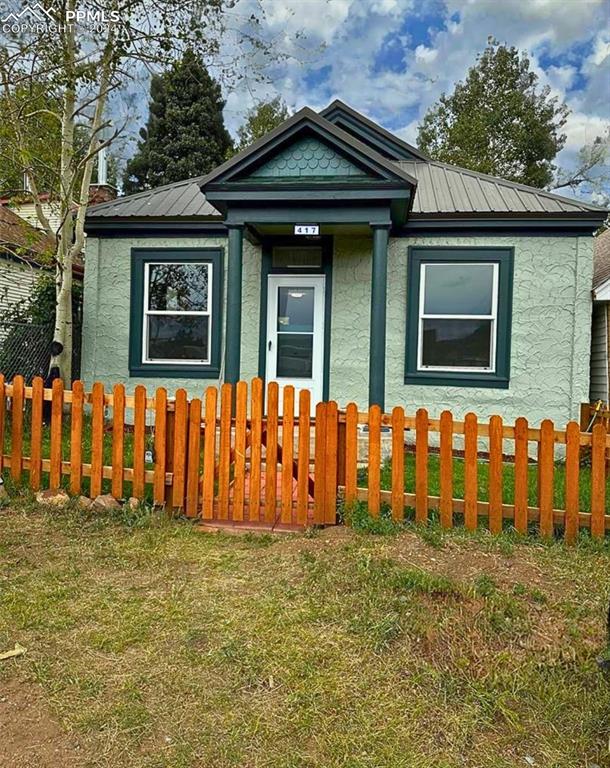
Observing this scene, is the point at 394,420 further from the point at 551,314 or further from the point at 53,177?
the point at 53,177

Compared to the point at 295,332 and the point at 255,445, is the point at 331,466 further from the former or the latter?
the point at 295,332

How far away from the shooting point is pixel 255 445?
15.3 ft

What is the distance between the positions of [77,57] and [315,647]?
8802mm

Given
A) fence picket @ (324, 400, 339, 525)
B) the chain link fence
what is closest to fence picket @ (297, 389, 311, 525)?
fence picket @ (324, 400, 339, 525)

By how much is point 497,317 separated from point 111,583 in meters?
6.62

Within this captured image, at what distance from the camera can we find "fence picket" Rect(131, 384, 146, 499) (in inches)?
184

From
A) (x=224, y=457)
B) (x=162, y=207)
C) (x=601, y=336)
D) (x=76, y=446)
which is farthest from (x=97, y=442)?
(x=601, y=336)

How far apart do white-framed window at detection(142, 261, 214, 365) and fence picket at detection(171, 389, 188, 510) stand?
425cm

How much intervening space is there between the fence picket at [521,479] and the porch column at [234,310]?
4186 millimetres

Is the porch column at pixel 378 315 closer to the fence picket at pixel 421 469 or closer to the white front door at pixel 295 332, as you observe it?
the white front door at pixel 295 332

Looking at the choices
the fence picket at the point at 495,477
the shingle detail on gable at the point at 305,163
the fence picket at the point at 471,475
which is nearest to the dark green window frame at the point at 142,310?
the shingle detail on gable at the point at 305,163

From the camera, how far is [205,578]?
3590 mm

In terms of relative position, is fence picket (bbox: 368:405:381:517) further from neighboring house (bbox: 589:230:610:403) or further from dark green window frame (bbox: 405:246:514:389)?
neighboring house (bbox: 589:230:610:403)

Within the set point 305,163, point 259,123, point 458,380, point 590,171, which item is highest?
point 259,123
